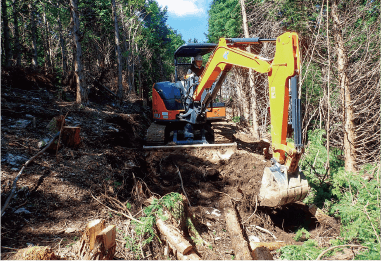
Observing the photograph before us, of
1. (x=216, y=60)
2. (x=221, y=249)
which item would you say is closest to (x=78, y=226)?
(x=221, y=249)

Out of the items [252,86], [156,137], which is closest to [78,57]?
[156,137]

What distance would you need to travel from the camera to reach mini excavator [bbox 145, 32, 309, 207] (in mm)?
3459

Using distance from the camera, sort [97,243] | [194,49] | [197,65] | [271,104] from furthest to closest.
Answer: [197,65] < [194,49] < [271,104] < [97,243]

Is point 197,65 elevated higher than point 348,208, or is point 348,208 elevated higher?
point 197,65

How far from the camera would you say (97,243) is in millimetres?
2232

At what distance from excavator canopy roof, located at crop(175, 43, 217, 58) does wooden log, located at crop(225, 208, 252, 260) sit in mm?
4394

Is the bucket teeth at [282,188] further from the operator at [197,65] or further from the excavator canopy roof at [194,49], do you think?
the operator at [197,65]

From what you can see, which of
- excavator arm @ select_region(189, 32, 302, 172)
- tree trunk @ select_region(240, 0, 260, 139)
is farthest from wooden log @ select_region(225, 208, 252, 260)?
tree trunk @ select_region(240, 0, 260, 139)

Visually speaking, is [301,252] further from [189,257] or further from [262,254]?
[189,257]

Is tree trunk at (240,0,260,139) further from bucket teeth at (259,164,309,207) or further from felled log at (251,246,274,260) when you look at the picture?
felled log at (251,246,274,260)

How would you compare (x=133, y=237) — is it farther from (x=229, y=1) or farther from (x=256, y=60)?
(x=229, y=1)

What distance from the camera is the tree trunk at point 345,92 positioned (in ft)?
16.3

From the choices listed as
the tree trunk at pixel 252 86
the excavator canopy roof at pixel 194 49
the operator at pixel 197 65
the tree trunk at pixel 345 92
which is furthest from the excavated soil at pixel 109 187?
the tree trunk at pixel 252 86

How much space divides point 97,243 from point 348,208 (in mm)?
3279
